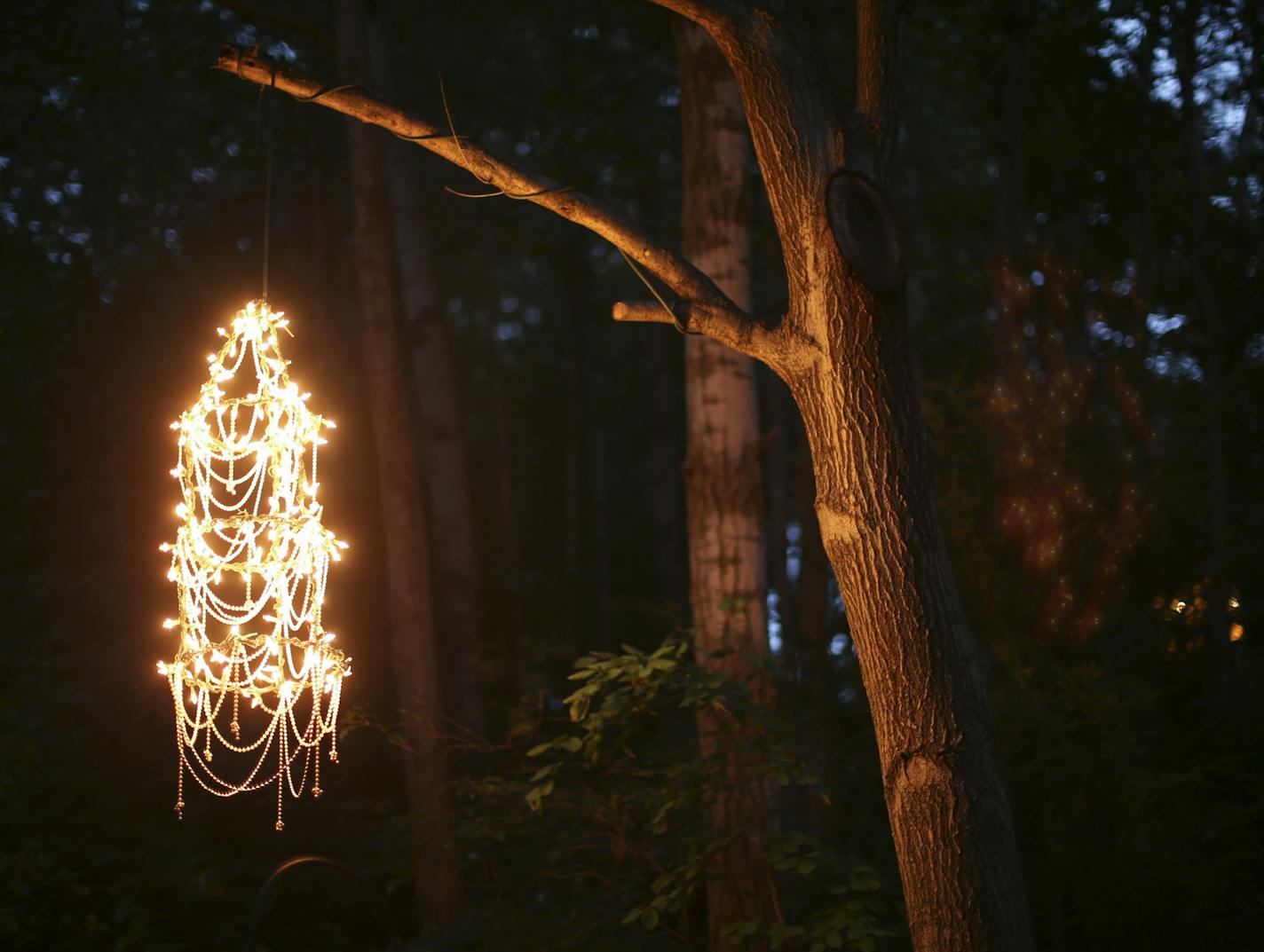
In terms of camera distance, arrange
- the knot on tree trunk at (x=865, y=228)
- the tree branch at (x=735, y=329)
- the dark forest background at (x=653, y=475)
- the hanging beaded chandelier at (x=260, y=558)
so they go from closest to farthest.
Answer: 1. the knot on tree trunk at (x=865, y=228)
2. the tree branch at (x=735, y=329)
3. the hanging beaded chandelier at (x=260, y=558)
4. the dark forest background at (x=653, y=475)

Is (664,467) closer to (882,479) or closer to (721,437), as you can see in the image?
(721,437)

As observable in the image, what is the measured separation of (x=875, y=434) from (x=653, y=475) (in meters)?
12.4

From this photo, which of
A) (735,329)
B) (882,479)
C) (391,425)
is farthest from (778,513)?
(882,479)

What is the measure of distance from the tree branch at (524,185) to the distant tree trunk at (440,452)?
5295mm

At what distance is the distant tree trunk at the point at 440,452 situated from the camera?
959cm

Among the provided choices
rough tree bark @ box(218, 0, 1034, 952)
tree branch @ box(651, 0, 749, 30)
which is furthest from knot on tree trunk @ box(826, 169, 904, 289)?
tree branch @ box(651, 0, 749, 30)

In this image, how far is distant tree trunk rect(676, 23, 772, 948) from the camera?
588 cm

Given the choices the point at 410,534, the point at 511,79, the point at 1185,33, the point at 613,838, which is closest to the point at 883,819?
the point at 613,838

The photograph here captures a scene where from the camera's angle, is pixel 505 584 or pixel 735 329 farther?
pixel 505 584

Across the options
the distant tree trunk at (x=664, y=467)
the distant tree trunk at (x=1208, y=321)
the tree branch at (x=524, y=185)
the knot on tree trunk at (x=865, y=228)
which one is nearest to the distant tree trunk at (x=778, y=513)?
the distant tree trunk at (x=664, y=467)

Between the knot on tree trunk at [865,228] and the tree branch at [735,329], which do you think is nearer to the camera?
the knot on tree trunk at [865,228]

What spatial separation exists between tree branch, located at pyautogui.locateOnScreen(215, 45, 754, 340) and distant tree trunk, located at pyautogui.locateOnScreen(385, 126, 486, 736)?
5.30 m

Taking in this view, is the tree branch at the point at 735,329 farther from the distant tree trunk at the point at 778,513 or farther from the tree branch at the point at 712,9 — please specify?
the distant tree trunk at the point at 778,513

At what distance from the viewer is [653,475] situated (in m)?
16.2
